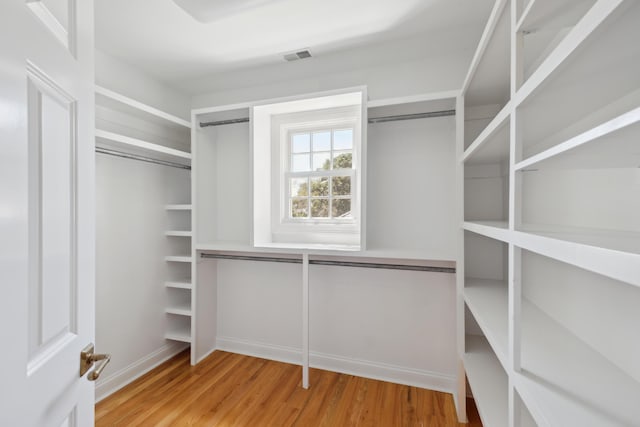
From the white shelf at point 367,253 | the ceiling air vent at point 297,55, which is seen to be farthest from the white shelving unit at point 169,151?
the ceiling air vent at point 297,55

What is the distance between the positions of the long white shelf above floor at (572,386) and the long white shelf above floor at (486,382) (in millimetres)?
373

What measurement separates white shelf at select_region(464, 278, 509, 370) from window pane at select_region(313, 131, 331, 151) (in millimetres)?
1590

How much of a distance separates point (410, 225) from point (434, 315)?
702mm

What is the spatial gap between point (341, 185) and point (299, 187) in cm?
42

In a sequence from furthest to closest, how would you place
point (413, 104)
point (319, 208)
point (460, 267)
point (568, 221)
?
1. point (319, 208)
2. point (413, 104)
3. point (460, 267)
4. point (568, 221)

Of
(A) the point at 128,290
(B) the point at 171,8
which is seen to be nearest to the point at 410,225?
(B) the point at 171,8

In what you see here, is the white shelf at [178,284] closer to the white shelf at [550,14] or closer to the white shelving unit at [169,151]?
the white shelving unit at [169,151]

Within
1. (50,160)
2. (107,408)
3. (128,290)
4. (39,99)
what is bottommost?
(107,408)

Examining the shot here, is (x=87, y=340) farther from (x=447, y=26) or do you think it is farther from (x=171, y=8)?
(x=447, y=26)

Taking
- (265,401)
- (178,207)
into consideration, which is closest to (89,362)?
(265,401)

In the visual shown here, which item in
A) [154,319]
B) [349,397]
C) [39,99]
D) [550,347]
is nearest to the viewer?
[39,99]

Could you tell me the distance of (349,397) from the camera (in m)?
2.03

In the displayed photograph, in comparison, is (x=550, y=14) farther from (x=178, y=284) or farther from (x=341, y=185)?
(x=178, y=284)

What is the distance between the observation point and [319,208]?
261cm
